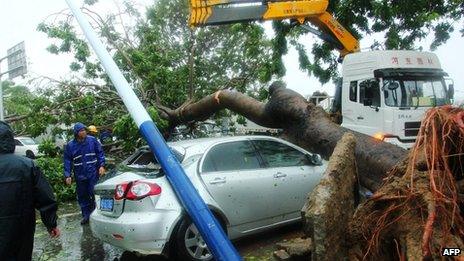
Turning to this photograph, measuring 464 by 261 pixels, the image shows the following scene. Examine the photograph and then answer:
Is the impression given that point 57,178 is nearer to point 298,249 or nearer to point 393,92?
point 298,249

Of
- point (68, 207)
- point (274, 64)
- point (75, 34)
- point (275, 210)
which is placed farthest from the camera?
point (274, 64)

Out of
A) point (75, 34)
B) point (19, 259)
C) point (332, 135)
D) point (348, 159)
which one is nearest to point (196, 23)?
point (332, 135)

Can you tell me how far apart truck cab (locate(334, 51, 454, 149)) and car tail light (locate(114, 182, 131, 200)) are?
16.7 feet

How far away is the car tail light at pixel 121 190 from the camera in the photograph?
4.66 metres

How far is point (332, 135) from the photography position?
6633 millimetres

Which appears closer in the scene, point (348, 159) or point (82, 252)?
point (348, 159)

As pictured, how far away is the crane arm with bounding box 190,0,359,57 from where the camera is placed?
8.52 meters

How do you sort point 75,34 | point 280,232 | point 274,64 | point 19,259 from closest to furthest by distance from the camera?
point 19,259, point 280,232, point 75,34, point 274,64

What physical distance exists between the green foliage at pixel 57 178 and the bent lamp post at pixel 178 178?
594cm

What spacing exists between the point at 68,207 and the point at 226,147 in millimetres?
5320

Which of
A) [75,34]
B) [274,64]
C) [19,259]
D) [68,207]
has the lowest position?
Answer: [68,207]

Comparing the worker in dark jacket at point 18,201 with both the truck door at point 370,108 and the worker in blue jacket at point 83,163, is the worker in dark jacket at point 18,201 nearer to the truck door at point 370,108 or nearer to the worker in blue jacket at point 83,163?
the worker in blue jacket at point 83,163

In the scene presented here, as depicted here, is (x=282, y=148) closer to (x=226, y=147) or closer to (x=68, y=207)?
(x=226, y=147)
